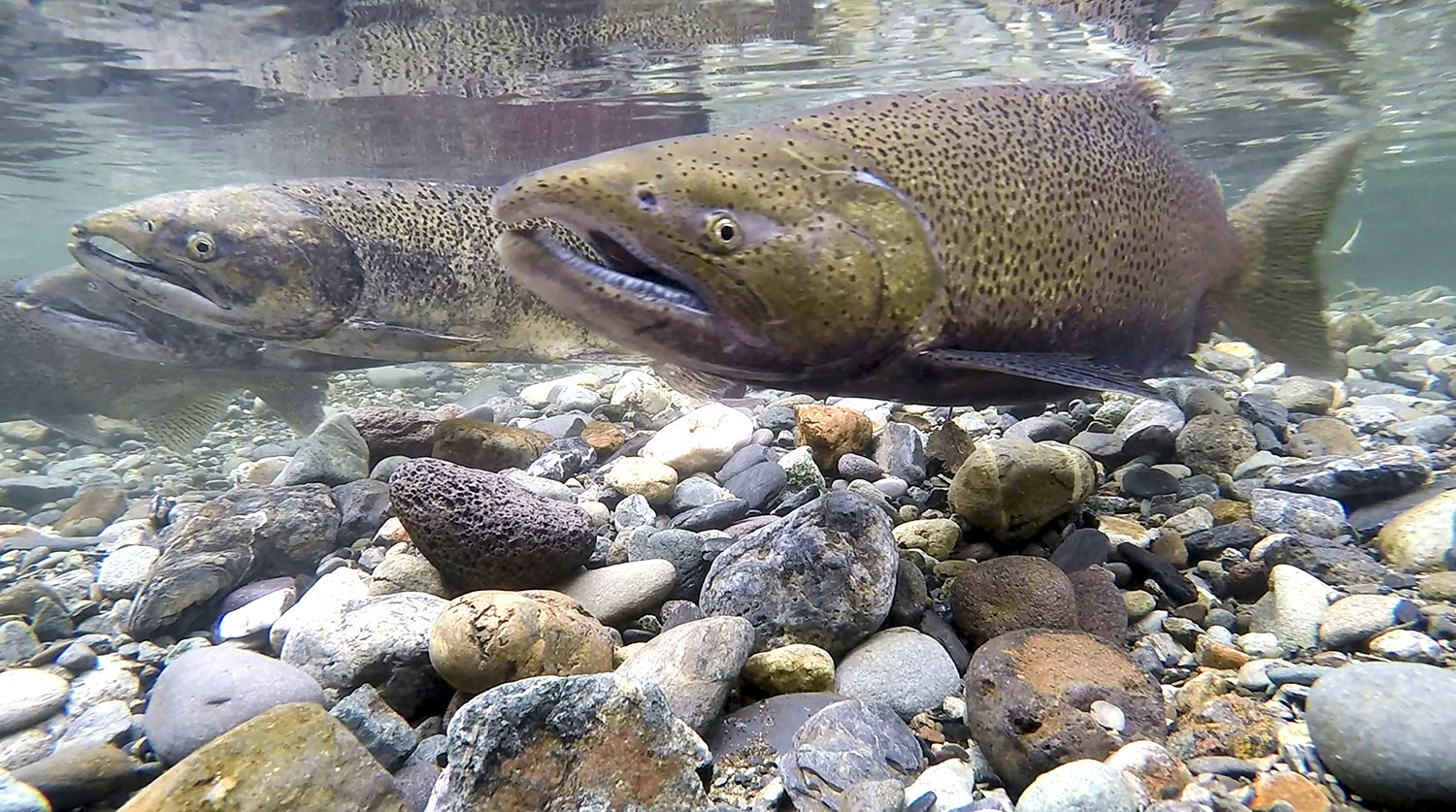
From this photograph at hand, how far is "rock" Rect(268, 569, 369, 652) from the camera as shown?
272cm

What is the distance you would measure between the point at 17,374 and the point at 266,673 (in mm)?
6916

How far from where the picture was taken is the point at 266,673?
227cm

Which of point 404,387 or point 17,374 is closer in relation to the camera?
point 17,374

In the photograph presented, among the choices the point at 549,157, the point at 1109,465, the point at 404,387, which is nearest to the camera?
the point at 1109,465

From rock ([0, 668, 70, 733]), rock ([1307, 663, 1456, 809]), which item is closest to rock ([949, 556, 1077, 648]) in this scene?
rock ([1307, 663, 1456, 809])

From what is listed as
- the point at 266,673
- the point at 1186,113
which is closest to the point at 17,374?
the point at 266,673

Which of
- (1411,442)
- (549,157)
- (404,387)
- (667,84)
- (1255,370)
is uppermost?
(667,84)

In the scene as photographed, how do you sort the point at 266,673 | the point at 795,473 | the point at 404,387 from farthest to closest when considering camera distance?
the point at 404,387 < the point at 795,473 < the point at 266,673

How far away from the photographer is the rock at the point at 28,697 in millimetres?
2506

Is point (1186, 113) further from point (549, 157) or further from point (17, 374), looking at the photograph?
point (17, 374)

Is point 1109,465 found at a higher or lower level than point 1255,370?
higher

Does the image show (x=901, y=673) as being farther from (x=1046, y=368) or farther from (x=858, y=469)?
(x=858, y=469)

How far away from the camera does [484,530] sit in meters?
2.68

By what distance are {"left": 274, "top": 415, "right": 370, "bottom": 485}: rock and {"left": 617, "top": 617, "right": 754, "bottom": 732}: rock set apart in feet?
8.46
